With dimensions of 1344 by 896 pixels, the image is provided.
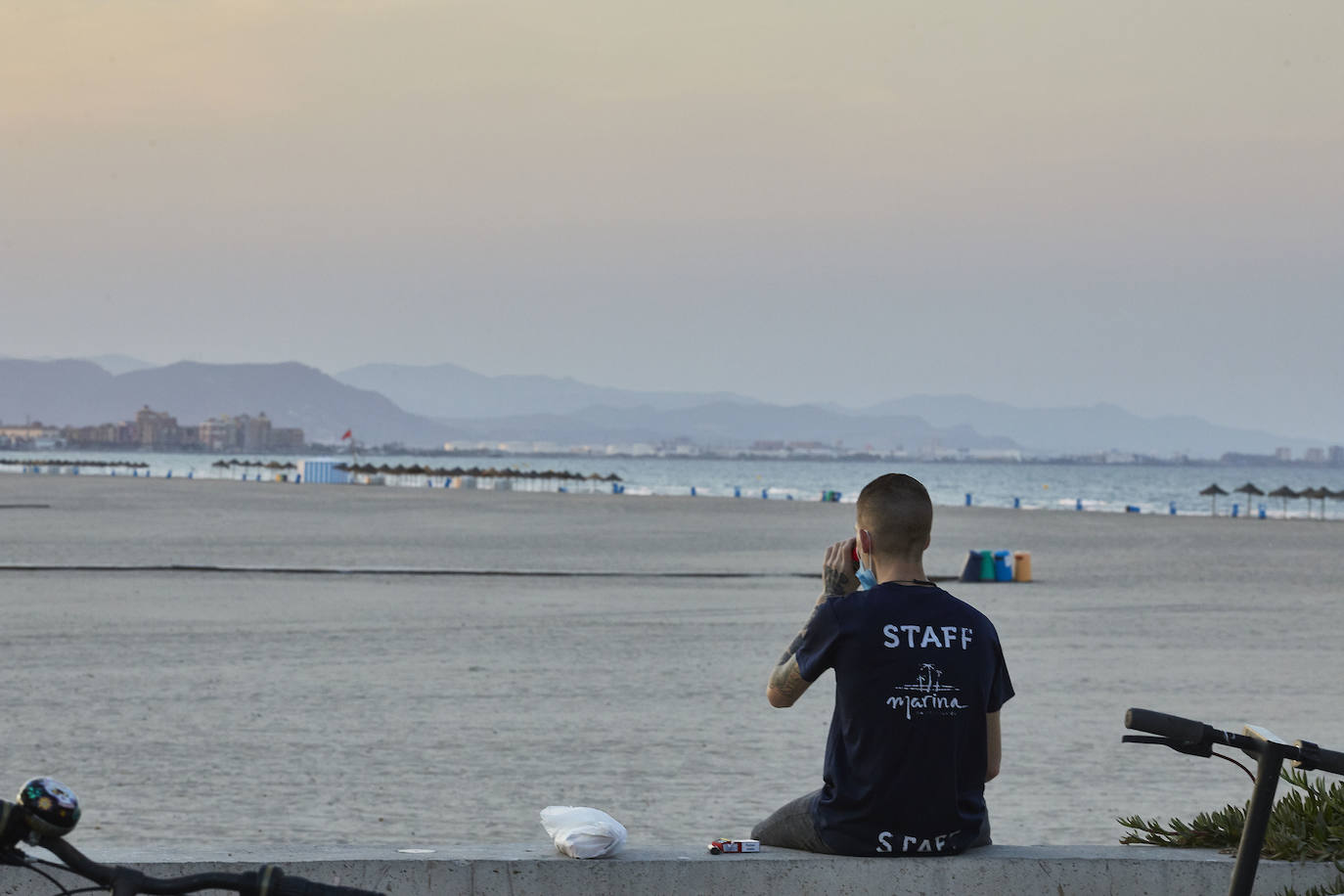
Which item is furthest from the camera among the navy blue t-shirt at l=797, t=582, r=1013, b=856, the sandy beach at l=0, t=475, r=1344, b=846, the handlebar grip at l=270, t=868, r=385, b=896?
the sandy beach at l=0, t=475, r=1344, b=846

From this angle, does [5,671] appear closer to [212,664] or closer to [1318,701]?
[212,664]

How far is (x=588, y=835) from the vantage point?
488 cm

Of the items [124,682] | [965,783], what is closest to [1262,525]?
[124,682]

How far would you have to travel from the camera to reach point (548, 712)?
491 inches

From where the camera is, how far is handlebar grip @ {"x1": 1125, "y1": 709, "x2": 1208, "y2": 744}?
10.9 feet

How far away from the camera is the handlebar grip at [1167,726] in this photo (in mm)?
3318

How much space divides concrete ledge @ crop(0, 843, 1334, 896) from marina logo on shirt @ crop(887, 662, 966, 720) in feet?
1.76

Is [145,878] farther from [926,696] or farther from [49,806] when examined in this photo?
[926,696]

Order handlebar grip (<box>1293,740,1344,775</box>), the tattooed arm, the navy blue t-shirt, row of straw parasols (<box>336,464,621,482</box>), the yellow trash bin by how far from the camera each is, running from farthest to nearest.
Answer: row of straw parasols (<box>336,464,621,482</box>), the yellow trash bin, the tattooed arm, the navy blue t-shirt, handlebar grip (<box>1293,740,1344,775</box>)

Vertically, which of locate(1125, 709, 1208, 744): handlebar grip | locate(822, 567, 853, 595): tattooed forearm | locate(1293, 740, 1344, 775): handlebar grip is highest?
locate(822, 567, 853, 595): tattooed forearm

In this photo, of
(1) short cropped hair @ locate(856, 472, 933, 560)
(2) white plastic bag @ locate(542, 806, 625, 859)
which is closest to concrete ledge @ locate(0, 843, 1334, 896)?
(2) white plastic bag @ locate(542, 806, 625, 859)

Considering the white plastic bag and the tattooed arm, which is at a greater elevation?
the tattooed arm

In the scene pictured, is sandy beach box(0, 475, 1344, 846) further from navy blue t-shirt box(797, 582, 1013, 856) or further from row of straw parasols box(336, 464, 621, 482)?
row of straw parasols box(336, 464, 621, 482)

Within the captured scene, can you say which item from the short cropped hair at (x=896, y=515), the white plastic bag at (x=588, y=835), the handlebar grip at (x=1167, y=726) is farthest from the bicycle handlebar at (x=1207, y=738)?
the white plastic bag at (x=588, y=835)
